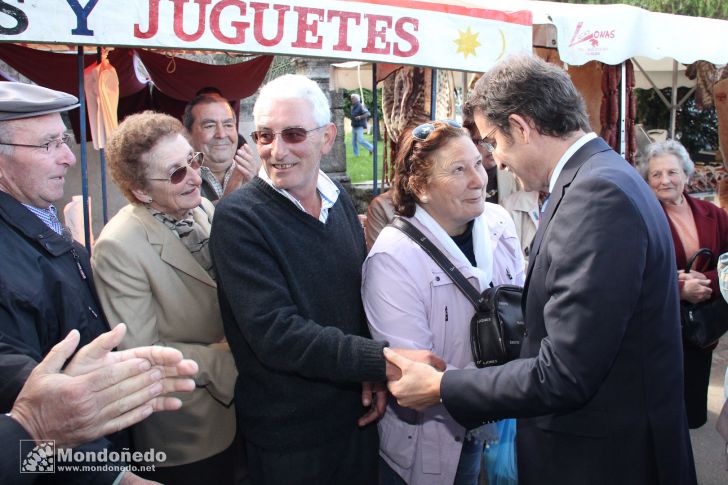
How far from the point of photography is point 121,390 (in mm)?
1276

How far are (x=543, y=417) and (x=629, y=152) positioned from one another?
495 centimetres

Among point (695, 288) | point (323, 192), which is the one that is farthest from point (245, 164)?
point (695, 288)

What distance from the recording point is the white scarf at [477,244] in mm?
2098

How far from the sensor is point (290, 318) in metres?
1.76

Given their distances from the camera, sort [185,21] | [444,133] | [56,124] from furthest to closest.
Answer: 1. [185,21]
2. [444,133]
3. [56,124]

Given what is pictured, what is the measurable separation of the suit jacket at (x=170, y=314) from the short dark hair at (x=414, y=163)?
0.84 metres

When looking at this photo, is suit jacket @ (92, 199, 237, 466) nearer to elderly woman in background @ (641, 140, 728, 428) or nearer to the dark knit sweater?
the dark knit sweater

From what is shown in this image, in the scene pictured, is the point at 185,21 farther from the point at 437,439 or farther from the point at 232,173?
the point at 437,439

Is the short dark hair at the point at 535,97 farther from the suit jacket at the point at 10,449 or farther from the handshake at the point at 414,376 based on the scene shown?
the suit jacket at the point at 10,449

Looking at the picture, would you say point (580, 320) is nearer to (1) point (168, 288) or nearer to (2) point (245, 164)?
(1) point (168, 288)

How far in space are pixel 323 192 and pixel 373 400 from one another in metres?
0.83

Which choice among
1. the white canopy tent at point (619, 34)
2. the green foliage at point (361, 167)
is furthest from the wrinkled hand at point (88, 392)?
the green foliage at point (361, 167)

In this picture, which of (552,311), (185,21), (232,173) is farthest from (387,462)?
(185,21)

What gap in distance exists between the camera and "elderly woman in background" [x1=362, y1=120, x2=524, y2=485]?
6.53 ft
